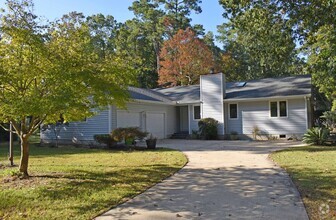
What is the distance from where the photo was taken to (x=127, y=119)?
63.4 feet

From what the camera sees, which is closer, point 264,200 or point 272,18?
point 264,200

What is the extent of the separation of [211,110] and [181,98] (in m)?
3.11

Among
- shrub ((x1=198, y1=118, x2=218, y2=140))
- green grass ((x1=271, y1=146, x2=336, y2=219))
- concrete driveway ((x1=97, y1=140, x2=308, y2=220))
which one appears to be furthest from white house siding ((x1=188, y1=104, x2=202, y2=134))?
concrete driveway ((x1=97, y1=140, x2=308, y2=220))

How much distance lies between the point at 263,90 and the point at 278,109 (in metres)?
2.03

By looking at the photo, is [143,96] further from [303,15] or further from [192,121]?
[303,15]

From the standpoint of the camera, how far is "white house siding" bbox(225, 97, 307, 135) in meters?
19.7

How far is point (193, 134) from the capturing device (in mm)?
22641

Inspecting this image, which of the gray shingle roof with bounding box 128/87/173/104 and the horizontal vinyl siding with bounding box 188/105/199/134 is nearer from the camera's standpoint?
the gray shingle roof with bounding box 128/87/173/104

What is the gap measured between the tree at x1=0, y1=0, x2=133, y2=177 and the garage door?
42.2 feet

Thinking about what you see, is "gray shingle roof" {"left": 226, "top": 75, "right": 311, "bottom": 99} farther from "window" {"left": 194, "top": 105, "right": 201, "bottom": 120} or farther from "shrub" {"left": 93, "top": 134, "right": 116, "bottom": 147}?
"shrub" {"left": 93, "top": 134, "right": 116, "bottom": 147}

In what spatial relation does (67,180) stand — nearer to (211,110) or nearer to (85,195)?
(85,195)

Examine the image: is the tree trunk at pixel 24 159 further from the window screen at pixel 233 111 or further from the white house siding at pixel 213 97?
the window screen at pixel 233 111

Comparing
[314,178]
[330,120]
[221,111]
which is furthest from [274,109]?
[314,178]

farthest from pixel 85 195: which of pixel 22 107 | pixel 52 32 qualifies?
pixel 52 32
